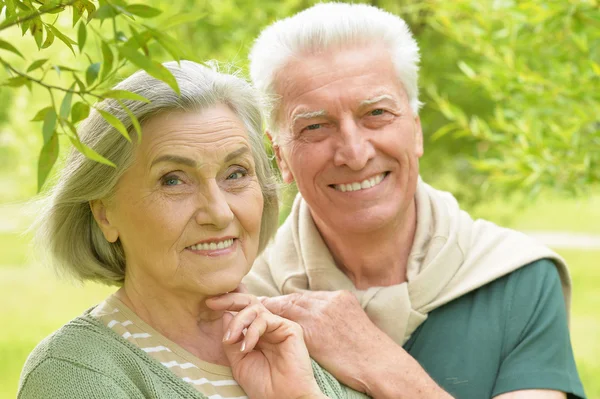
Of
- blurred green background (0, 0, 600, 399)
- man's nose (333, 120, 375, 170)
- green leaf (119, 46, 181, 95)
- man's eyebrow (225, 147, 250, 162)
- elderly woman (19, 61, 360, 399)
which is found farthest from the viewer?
blurred green background (0, 0, 600, 399)

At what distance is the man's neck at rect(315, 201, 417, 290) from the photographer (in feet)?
10.3

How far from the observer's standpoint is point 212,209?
229cm

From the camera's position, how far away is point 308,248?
3246 millimetres

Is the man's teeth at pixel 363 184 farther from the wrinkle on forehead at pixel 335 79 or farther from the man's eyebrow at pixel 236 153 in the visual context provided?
the man's eyebrow at pixel 236 153

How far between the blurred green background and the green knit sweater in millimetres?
442

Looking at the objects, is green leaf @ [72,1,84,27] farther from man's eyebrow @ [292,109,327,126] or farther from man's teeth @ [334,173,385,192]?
man's teeth @ [334,173,385,192]

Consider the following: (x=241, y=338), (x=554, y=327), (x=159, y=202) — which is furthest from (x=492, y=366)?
(x=159, y=202)

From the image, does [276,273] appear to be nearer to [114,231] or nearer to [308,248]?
[308,248]

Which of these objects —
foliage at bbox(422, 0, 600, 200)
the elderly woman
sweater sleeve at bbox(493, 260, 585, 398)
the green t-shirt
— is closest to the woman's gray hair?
the elderly woman

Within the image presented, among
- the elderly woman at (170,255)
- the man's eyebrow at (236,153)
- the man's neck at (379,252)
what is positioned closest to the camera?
the elderly woman at (170,255)

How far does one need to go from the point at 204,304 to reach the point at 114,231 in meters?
0.33

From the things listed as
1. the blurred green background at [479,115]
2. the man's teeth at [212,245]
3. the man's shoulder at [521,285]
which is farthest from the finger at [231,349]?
the man's shoulder at [521,285]

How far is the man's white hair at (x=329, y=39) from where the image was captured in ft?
9.86

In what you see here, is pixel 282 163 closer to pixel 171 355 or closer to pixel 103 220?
pixel 103 220
